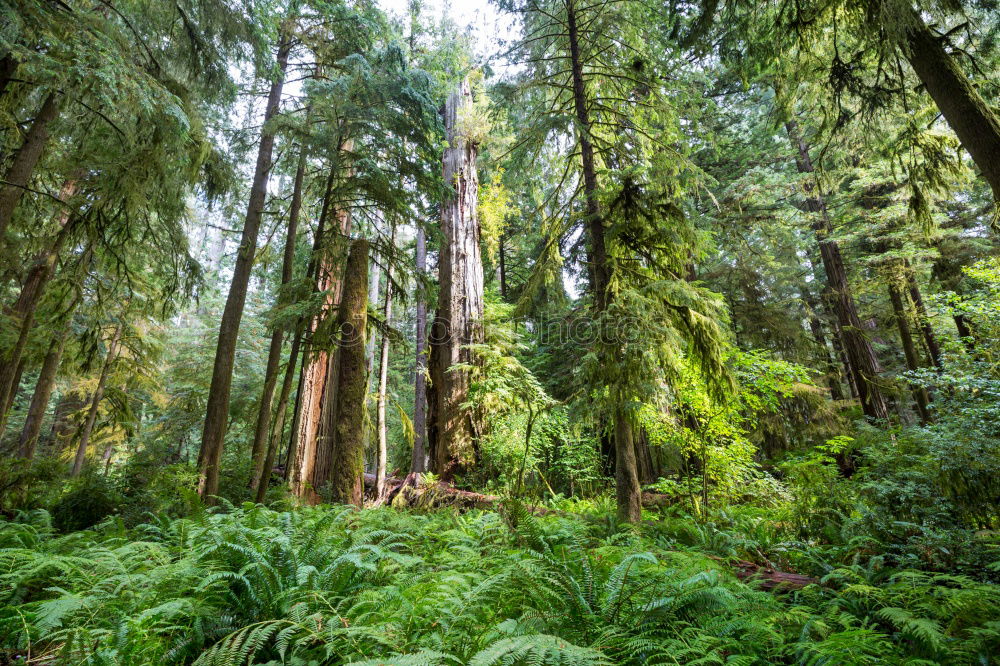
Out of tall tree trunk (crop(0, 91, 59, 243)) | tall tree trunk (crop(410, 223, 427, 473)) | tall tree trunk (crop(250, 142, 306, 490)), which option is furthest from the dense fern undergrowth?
tall tree trunk (crop(410, 223, 427, 473))

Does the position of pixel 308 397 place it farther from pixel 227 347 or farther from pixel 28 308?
pixel 28 308

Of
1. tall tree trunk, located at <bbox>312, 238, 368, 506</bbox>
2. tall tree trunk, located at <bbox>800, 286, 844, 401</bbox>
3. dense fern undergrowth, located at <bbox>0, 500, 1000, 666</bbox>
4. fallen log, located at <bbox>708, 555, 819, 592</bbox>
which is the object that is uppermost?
tall tree trunk, located at <bbox>800, 286, 844, 401</bbox>

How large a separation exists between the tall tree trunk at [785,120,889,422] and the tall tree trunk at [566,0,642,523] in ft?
25.9

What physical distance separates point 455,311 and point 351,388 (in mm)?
3790

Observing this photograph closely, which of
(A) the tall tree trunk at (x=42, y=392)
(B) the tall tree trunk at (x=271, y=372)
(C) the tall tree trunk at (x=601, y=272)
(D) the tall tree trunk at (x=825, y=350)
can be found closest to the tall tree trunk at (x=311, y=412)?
(B) the tall tree trunk at (x=271, y=372)

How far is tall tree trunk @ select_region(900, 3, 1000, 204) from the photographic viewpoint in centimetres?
448

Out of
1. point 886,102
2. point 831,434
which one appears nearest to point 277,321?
point 886,102

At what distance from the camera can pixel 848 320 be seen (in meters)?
11.5

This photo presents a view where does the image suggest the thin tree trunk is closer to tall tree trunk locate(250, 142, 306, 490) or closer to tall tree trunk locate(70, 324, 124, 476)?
tall tree trunk locate(250, 142, 306, 490)

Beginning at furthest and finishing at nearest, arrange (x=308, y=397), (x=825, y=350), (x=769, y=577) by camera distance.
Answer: (x=825, y=350) → (x=308, y=397) → (x=769, y=577)

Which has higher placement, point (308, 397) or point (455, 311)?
point (455, 311)

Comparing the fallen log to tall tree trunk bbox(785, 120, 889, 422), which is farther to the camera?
tall tree trunk bbox(785, 120, 889, 422)

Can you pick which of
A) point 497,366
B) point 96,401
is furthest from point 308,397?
point 96,401

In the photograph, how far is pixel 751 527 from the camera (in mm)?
5402
